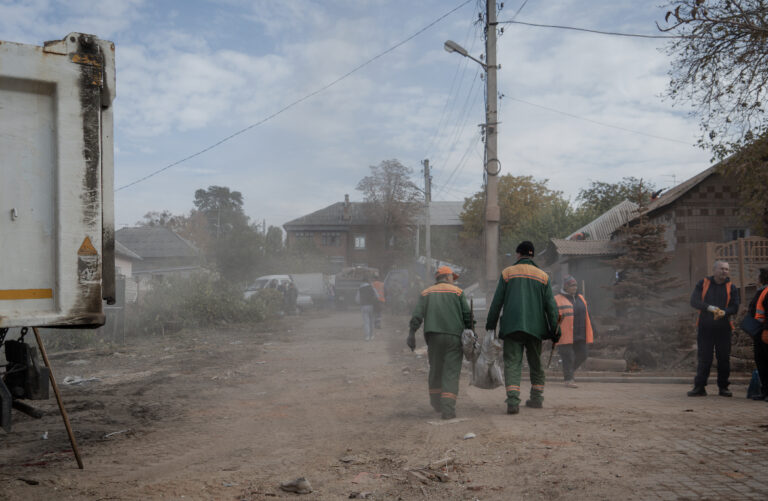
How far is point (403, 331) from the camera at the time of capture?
19.3 meters

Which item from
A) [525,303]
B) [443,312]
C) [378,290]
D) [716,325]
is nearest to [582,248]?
[378,290]

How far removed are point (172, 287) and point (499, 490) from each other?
17745 millimetres

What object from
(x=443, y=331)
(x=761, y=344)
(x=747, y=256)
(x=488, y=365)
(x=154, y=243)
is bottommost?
(x=488, y=365)

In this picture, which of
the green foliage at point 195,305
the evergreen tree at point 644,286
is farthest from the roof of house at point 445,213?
the evergreen tree at point 644,286

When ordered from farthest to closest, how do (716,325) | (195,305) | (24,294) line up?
(195,305) < (716,325) < (24,294)

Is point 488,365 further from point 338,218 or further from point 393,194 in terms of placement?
point 338,218

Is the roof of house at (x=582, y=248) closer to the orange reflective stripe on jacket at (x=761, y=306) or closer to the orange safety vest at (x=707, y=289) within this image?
the orange safety vest at (x=707, y=289)

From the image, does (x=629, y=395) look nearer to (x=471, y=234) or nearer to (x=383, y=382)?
(x=383, y=382)

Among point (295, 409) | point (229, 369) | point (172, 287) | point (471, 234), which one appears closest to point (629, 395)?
point (295, 409)

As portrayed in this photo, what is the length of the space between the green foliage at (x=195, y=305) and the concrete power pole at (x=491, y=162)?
9.46m

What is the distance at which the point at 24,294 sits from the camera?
370cm

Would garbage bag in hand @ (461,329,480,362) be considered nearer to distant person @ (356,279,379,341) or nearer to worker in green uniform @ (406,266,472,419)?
worker in green uniform @ (406,266,472,419)

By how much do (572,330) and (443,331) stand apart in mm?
3355

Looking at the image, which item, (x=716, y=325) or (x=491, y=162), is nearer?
(x=716, y=325)
